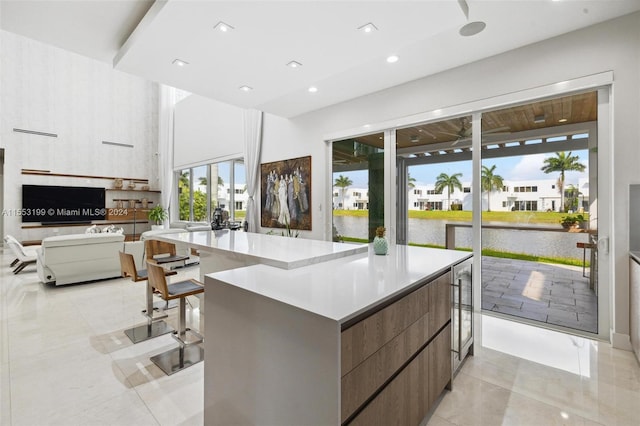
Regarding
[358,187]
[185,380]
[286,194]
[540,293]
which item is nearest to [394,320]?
[185,380]

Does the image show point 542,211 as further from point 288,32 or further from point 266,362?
point 266,362

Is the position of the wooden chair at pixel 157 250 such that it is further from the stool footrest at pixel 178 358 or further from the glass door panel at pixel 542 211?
the glass door panel at pixel 542 211

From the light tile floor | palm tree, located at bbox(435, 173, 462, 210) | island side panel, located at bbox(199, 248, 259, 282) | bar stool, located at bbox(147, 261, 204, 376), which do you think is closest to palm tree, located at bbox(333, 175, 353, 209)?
palm tree, located at bbox(435, 173, 462, 210)

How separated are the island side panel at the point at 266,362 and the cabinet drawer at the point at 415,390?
0.22 metres

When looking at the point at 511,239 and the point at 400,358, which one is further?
the point at 511,239

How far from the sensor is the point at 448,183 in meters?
3.79

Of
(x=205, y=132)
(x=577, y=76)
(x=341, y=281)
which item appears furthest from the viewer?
(x=205, y=132)

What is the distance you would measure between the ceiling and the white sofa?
2.77m

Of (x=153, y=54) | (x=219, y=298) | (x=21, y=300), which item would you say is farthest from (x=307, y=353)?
(x=21, y=300)

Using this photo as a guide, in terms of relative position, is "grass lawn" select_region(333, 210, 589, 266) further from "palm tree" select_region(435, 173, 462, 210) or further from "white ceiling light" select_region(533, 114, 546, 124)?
"white ceiling light" select_region(533, 114, 546, 124)

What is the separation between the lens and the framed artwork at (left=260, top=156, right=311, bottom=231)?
534cm

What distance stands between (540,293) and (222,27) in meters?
4.28

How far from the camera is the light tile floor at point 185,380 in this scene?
1797 mm

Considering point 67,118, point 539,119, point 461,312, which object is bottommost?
point 461,312
